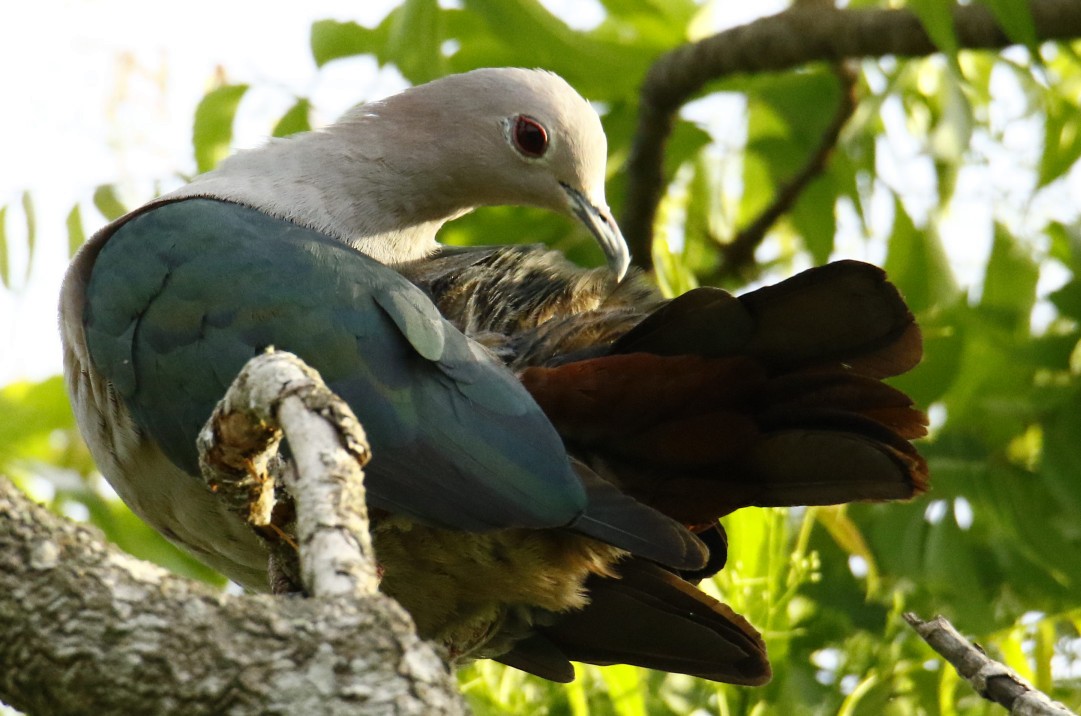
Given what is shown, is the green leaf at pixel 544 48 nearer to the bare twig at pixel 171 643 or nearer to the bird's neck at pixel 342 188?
the bird's neck at pixel 342 188

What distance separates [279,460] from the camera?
6.75 feet

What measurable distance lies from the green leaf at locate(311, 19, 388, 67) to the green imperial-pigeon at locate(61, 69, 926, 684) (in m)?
0.98

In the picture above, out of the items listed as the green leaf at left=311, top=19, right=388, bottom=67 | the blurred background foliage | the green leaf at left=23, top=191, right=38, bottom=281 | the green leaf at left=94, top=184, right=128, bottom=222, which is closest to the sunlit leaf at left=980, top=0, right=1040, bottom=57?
the blurred background foliage

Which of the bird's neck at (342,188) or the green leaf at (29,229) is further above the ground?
the bird's neck at (342,188)

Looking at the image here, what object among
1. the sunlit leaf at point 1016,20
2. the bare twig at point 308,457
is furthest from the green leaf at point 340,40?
the bare twig at point 308,457

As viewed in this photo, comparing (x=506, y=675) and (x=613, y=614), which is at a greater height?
(x=613, y=614)

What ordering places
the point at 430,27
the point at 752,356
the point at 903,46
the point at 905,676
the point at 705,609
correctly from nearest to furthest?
the point at 752,356, the point at 705,609, the point at 905,676, the point at 430,27, the point at 903,46

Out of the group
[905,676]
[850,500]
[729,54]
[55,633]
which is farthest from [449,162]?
[55,633]

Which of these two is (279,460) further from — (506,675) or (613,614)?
(506,675)

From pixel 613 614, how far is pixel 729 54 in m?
1.77

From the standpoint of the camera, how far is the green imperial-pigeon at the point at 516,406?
101 inches

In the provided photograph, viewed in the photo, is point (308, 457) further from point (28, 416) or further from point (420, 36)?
point (28, 416)

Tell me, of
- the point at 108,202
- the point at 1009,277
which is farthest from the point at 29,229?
the point at 1009,277

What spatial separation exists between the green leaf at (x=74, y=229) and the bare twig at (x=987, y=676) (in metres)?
2.40
